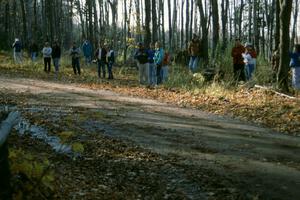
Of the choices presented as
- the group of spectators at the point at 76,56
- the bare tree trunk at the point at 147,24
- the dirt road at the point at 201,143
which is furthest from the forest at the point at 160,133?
the bare tree trunk at the point at 147,24

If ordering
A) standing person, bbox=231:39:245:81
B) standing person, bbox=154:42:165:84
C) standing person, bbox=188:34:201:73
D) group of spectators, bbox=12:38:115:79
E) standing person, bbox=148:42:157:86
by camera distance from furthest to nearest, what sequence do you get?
group of spectators, bbox=12:38:115:79 → standing person, bbox=188:34:201:73 → standing person, bbox=148:42:157:86 → standing person, bbox=154:42:165:84 → standing person, bbox=231:39:245:81

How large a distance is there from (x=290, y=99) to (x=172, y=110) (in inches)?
133

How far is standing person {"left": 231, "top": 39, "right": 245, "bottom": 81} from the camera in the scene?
19719 mm

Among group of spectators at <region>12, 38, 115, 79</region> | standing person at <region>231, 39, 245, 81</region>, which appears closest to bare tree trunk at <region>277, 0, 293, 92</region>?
standing person at <region>231, 39, 245, 81</region>

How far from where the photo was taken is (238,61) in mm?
19875

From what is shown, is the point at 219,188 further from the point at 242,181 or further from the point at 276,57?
the point at 276,57

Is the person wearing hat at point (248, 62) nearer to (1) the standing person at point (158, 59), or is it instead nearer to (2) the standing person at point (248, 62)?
(2) the standing person at point (248, 62)

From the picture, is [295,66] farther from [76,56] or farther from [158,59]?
[76,56]

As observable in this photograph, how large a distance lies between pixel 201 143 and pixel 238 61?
32.7 feet

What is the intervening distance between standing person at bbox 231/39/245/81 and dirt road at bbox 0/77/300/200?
A: 14.7 ft

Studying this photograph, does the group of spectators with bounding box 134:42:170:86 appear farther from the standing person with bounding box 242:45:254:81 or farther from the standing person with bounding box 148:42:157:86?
the standing person with bounding box 242:45:254:81

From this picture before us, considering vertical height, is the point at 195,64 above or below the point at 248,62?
below

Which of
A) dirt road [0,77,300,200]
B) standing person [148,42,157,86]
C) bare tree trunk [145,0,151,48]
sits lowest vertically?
dirt road [0,77,300,200]

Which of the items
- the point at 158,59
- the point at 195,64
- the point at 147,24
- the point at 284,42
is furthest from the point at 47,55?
the point at 284,42
